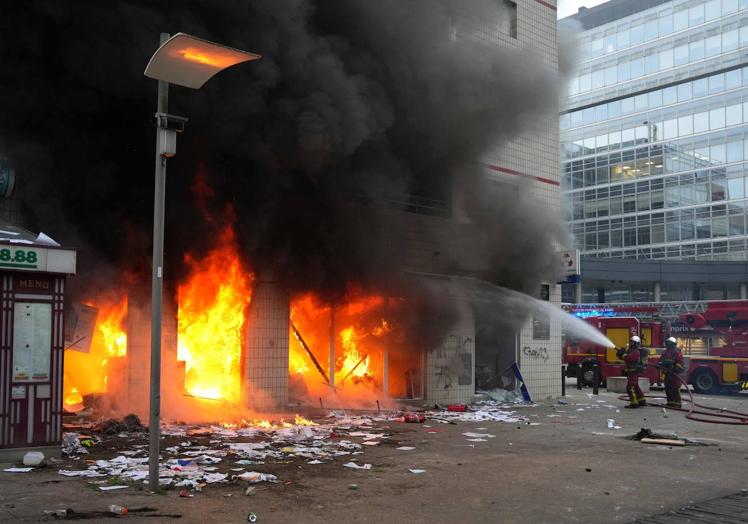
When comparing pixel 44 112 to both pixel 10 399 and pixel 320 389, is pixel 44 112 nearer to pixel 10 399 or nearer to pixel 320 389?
pixel 10 399

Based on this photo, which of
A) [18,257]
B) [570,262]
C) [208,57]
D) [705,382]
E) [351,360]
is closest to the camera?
[208,57]

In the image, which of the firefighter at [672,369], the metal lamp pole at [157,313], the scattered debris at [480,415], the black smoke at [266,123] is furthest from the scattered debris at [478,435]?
the firefighter at [672,369]

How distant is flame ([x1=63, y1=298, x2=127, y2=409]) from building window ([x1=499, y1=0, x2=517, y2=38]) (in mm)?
10523

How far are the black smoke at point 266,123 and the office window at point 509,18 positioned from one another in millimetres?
1898

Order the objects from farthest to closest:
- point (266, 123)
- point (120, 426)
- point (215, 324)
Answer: point (215, 324) → point (266, 123) → point (120, 426)

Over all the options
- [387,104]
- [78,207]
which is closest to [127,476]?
[78,207]

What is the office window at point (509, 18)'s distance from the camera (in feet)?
53.0

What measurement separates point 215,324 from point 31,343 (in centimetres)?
417

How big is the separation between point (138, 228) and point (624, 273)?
34009mm

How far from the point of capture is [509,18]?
16.4m

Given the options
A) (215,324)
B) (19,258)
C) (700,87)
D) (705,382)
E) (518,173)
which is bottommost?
(705,382)

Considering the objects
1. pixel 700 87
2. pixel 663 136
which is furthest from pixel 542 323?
pixel 700 87

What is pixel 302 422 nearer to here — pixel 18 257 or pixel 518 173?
pixel 18 257

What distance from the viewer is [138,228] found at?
10352 millimetres
